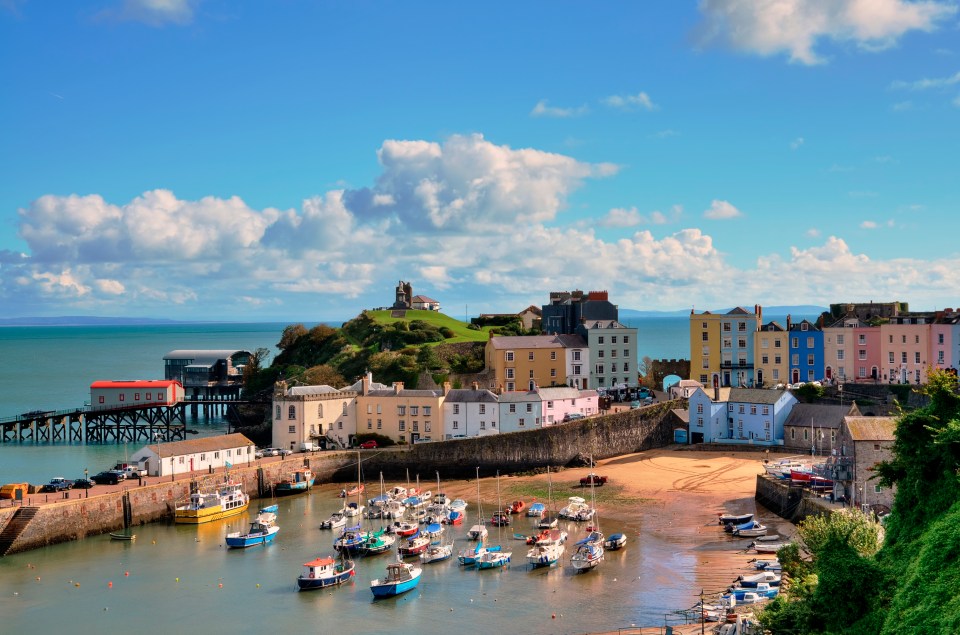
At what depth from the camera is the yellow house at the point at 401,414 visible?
6353 centimetres

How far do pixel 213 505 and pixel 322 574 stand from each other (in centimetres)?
1506

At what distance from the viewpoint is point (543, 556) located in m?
39.1

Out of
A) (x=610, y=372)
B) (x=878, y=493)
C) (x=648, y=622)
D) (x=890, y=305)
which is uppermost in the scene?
(x=890, y=305)

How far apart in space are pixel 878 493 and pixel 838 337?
32990 millimetres

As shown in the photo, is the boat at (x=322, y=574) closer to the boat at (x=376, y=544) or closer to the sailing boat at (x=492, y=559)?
the boat at (x=376, y=544)

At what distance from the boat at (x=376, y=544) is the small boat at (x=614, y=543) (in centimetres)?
1010

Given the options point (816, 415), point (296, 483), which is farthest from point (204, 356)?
point (816, 415)

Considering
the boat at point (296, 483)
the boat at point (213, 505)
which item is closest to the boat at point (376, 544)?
the boat at point (213, 505)

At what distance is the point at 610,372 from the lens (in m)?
78.9

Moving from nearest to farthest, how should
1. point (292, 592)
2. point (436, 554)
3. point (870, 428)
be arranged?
point (292, 592), point (436, 554), point (870, 428)

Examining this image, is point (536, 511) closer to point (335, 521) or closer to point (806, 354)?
point (335, 521)

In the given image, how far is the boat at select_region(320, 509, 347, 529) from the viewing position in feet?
153

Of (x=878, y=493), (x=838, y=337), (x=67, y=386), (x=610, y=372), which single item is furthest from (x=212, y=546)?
(x=67, y=386)

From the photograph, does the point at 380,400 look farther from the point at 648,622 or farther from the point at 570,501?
the point at 648,622
